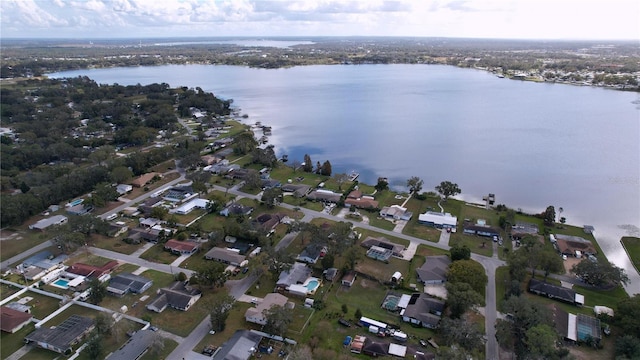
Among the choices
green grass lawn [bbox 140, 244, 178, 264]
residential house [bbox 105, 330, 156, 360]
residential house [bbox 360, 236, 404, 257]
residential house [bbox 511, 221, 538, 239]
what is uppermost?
residential house [bbox 511, 221, 538, 239]

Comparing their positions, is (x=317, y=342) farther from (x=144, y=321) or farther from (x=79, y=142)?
(x=79, y=142)

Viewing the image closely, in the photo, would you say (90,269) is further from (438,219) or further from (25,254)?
(438,219)

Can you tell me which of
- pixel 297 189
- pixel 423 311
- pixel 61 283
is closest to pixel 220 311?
pixel 423 311

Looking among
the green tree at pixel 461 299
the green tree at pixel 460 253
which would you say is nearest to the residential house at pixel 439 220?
the green tree at pixel 460 253

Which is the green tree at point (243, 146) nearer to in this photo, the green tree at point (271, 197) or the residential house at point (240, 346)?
the green tree at point (271, 197)

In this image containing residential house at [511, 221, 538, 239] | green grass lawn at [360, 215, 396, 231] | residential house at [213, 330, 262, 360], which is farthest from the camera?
green grass lawn at [360, 215, 396, 231]

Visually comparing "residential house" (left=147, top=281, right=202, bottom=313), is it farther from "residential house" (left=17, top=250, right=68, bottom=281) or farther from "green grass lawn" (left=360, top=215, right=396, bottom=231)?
"green grass lawn" (left=360, top=215, right=396, bottom=231)

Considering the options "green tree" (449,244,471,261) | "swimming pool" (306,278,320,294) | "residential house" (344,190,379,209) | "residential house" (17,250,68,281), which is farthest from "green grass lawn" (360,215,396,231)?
"residential house" (17,250,68,281)
